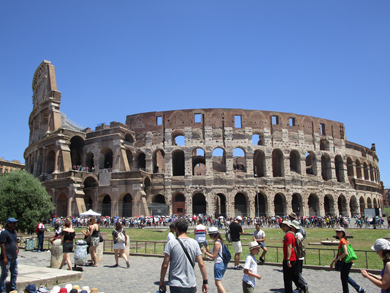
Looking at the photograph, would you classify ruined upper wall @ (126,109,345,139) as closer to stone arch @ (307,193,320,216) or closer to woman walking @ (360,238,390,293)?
stone arch @ (307,193,320,216)

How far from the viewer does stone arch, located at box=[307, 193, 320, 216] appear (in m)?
38.8

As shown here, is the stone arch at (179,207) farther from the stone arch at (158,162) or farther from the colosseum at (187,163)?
the stone arch at (158,162)

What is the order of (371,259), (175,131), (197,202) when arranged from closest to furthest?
(371,259) < (175,131) < (197,202)

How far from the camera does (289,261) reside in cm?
594

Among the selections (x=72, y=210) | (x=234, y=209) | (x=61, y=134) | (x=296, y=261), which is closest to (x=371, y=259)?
(x=296, y=261)

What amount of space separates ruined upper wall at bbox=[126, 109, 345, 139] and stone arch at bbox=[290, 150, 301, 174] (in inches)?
117

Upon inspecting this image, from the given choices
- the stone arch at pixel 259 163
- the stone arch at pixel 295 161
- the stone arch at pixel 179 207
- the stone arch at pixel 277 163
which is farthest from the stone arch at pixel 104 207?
the stone arch at pixel 295 161

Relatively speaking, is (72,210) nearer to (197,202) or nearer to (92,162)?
(92,162)

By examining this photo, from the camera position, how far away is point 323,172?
42.1 meters

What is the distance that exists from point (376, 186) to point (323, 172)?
13116 mm

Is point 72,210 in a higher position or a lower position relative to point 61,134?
lower

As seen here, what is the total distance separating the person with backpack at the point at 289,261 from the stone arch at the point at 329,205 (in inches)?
1470

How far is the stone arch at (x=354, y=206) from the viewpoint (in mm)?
42719

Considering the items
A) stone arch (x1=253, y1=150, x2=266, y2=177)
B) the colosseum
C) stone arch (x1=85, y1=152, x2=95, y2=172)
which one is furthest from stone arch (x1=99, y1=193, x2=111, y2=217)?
stone arch (x1=253, y1=150, x2=266, y2=177)
